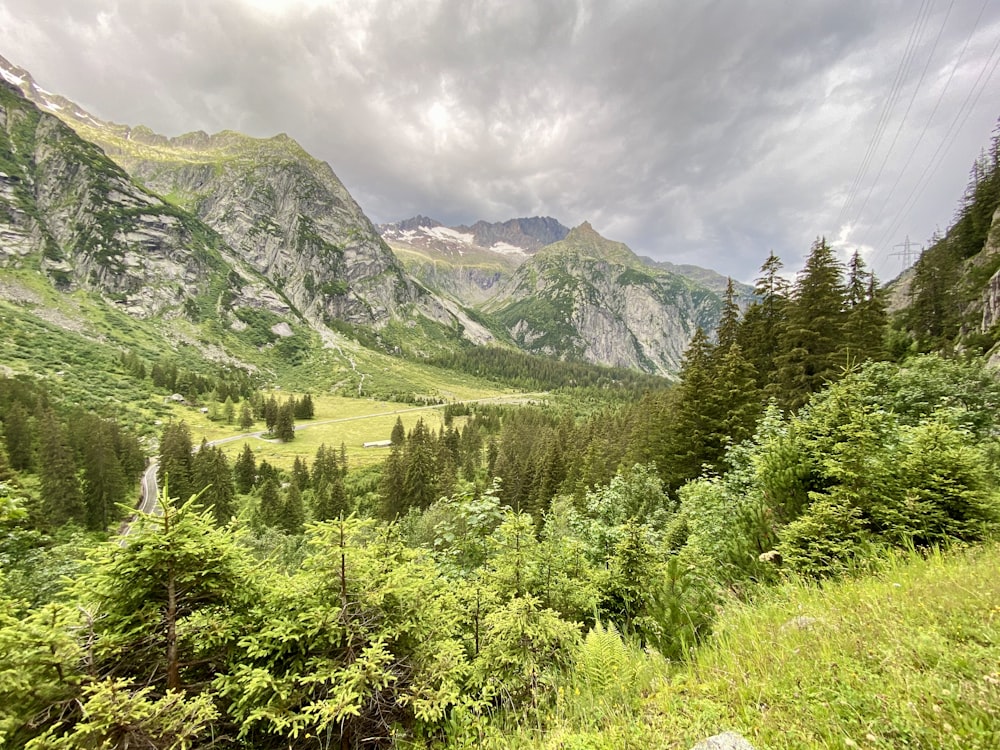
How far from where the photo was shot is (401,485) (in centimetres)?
5459

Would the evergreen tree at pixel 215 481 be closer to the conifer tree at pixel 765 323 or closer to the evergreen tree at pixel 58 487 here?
the evergreen tree at pixel 58 487

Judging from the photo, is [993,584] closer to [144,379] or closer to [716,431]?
[716,431]

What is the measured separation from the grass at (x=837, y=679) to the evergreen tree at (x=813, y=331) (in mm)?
22280

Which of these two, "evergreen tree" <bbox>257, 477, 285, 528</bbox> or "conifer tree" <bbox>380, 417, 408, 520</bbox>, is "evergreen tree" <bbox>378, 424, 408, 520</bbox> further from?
"evergreen tree" <bbox>257, 477, 285, 528</bbox>

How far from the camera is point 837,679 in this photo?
3420 mm

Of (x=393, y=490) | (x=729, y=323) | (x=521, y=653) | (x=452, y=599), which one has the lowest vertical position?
(x=393, y=490)

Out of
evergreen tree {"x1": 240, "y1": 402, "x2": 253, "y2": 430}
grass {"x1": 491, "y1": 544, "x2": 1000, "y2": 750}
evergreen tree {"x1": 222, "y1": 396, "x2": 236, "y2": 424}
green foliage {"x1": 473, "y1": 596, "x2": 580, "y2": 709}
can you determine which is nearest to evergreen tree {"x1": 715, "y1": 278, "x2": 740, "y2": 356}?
grass {"x1": 491, "y1": 544, "x2": 1000, "y2": 750}

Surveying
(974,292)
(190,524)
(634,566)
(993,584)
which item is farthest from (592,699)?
(974,292)

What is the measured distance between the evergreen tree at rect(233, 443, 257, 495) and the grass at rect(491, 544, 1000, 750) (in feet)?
268

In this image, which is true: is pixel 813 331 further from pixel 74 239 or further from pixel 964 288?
pixel 74 239

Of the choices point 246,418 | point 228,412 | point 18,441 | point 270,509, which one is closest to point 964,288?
point 270,509

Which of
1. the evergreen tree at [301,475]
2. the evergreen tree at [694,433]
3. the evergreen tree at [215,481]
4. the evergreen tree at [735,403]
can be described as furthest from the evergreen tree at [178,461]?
the evergreen tree at [735,403]

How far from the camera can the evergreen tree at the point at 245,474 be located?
7050 centimetres

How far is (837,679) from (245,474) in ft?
280
